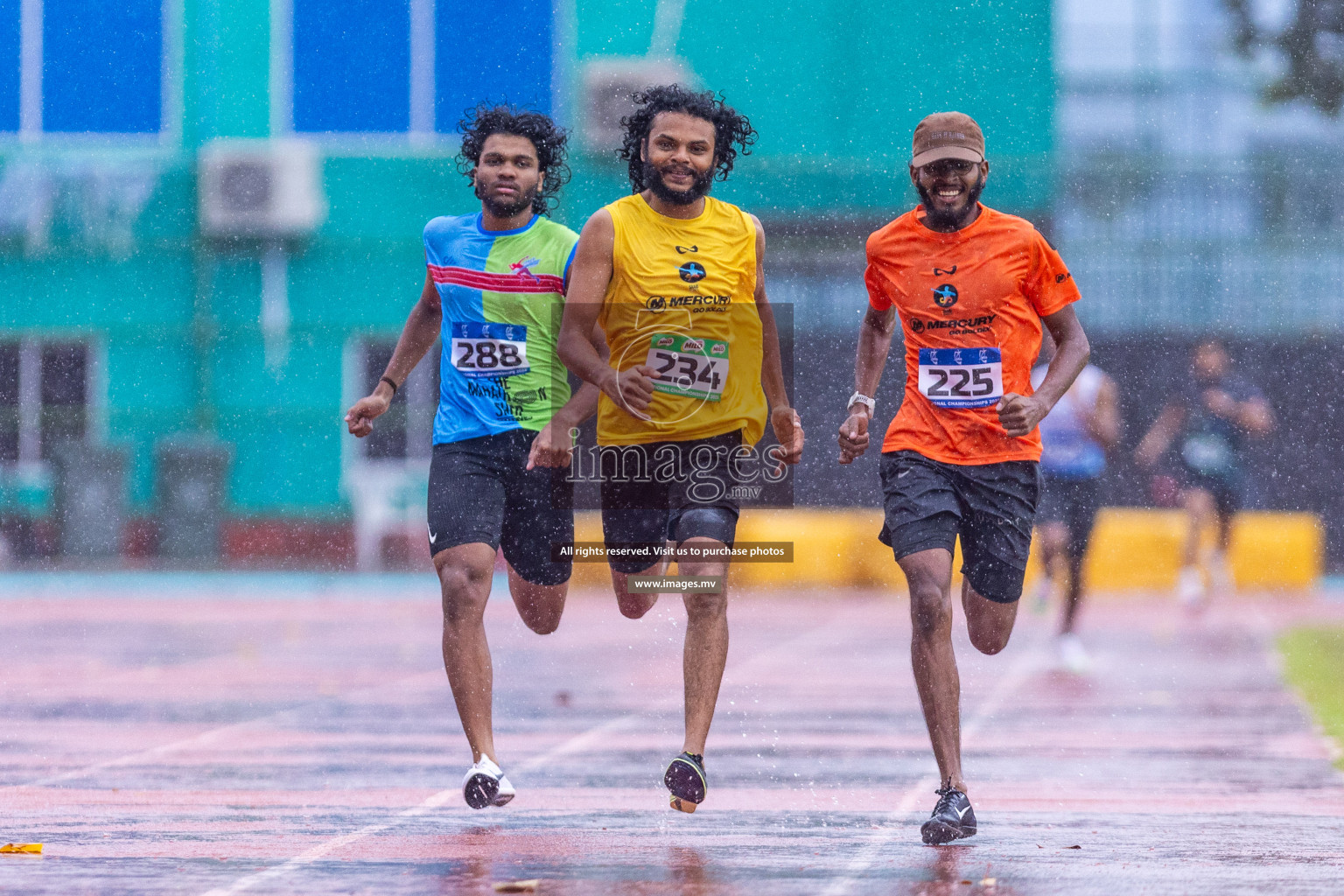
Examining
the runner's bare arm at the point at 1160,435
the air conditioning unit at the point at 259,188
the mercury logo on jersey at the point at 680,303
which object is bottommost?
the runner's bare arm at the point at 1160,435

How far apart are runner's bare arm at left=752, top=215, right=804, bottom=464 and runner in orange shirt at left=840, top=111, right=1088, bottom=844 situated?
0.71 feet

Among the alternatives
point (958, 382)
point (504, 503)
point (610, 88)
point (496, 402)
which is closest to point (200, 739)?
point (504, 503)

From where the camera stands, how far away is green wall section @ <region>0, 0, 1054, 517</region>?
24578 mm

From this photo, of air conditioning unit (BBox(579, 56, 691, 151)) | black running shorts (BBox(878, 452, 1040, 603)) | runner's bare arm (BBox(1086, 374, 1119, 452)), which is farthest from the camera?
air conditioning unit (BBox(579, 56, 691, 151))

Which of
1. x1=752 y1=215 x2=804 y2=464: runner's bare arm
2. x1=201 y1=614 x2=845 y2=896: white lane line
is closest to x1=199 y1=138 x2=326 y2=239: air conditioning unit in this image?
x1=201 y1=614 x2=845 y2=896: white lane line

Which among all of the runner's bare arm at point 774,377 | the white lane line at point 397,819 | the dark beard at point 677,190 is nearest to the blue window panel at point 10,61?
the white lane line at point 397,819

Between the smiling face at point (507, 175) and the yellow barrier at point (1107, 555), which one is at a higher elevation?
the smiling face at point (507, 175)

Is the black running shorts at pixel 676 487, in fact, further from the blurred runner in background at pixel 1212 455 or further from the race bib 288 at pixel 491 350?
the blurred runner in background at pixel 1212 455

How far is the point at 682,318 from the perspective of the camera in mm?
6320

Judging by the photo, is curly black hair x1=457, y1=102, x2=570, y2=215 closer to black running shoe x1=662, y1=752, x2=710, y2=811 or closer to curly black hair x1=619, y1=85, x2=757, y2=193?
curly black hair x1=619, y1=85, x2=757, y2=193

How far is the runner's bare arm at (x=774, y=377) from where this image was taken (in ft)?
21.1

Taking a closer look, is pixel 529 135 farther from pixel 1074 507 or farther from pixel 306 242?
pixel 306 242

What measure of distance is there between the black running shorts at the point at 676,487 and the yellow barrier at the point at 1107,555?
553 inches

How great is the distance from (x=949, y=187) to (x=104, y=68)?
73.1 ft
